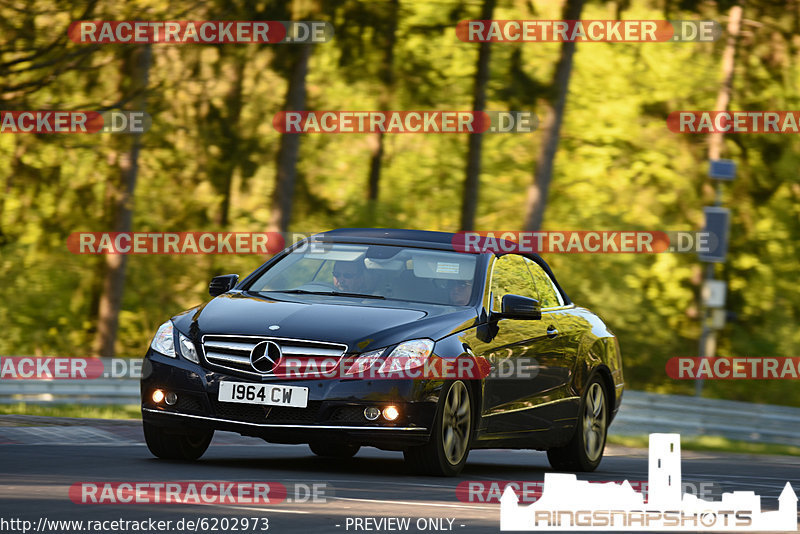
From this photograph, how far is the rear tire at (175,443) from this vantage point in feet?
34.1

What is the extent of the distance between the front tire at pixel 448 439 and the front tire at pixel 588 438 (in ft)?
6.47

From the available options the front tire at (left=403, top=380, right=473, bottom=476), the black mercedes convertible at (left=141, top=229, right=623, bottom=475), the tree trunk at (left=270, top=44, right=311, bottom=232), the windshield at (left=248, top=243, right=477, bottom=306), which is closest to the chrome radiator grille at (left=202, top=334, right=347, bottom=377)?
the black mercedes convertible at (left=141, top=229, right=623, bottom=475)

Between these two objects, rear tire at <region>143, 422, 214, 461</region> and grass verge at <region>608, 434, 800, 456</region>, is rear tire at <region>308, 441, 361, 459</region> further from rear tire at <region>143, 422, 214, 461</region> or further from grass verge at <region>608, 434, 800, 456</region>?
grass verge at <region>608, 434, 800, 456</region>

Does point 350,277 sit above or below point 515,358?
above

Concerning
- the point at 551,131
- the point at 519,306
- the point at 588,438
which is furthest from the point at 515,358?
the point at 551,131

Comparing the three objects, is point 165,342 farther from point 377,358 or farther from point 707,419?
point 707,419

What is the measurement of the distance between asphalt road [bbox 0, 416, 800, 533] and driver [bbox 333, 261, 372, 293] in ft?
4.13

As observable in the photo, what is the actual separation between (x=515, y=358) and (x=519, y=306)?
1.62 feet

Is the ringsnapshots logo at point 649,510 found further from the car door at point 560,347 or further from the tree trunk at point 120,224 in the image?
the tree trunk at point 120,224

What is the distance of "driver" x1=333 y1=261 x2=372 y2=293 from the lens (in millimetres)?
10883

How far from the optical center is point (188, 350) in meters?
10.0

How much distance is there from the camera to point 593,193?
40625 millimetres

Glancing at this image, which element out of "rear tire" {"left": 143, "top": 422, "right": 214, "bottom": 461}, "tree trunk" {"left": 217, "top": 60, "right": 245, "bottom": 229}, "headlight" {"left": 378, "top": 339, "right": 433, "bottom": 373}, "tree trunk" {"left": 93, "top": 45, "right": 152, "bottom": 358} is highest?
"tree trunk" {"left": 217, "top": 60, "right": 245, "bottom": 229}

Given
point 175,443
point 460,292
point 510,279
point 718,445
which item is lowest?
point 175,443
